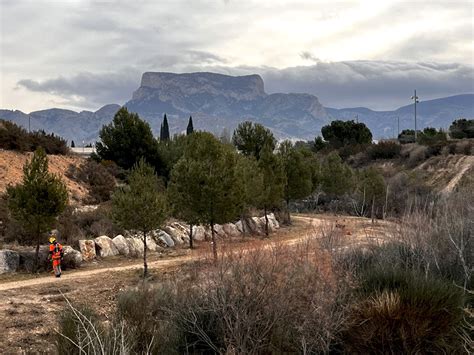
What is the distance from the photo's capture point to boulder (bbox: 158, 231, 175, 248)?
25984 mm

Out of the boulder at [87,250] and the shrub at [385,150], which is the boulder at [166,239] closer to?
the boulder at [87,250]

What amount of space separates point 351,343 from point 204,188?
35.7 feet

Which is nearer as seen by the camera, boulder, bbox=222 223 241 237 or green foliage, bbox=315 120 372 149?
boulder, bbox=222 223 241 237

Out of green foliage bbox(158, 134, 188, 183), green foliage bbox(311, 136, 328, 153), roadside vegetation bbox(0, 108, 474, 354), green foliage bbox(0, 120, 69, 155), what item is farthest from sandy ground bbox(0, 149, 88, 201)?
green foliage bbox(311, 136, 328, 153)

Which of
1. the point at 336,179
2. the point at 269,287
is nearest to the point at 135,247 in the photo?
the point at 269,287

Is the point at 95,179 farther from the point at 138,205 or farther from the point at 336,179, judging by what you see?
the point at 336,179

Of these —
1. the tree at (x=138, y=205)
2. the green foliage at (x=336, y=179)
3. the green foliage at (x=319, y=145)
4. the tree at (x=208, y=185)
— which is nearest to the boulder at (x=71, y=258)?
the tree at (x=138, y=205)

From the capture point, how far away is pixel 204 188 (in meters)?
20.8

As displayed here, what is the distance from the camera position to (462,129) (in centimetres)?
7031

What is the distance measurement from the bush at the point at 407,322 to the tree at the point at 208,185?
33.2 feet

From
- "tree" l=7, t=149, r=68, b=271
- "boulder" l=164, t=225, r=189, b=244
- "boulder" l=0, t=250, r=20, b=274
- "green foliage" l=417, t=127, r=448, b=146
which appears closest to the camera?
"boulder" l=0, t=250, r=20, b=274

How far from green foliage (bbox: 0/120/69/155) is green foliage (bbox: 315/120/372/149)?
47.6m

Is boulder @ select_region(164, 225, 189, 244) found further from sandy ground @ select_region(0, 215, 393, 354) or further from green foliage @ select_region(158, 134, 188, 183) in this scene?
green foliage @ select_region(158, 134, 188, 183)

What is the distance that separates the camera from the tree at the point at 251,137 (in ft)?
186
